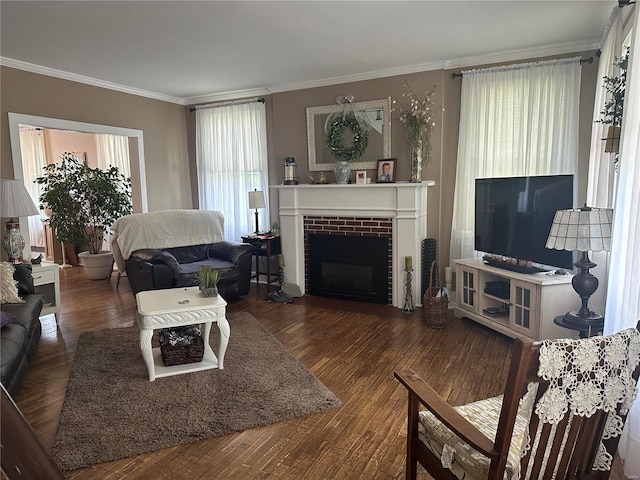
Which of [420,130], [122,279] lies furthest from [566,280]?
[122,279]

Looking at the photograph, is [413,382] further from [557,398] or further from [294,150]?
[294,150]

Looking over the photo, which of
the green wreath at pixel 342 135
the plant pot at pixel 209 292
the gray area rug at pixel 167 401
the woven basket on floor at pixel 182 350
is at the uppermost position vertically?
the green wreath at pixel 342 135

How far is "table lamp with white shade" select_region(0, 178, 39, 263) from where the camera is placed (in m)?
3.97

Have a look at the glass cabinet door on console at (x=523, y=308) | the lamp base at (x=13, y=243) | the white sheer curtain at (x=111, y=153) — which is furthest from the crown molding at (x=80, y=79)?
the glass cabinet door on console at (x=523, y=308)

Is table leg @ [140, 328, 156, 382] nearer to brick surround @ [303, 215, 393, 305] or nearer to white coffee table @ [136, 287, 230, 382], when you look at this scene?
white coffee table @ [136, 287, 230, 382]

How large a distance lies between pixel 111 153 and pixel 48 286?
382 centimetres

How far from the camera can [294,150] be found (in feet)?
18.0

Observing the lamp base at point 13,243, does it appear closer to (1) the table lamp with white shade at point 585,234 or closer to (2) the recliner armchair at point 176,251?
(2) the recliner armchair at point 176,251

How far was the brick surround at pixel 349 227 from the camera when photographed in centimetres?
475

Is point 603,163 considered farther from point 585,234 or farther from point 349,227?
point 349,227

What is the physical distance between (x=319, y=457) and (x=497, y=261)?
2529mm

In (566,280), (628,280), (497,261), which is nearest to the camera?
(628,280)

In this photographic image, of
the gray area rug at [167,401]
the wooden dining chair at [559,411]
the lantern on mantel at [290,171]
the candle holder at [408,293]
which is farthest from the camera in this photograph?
the lantern on mantel at [290,171]

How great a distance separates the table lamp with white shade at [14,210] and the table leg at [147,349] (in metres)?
2.13
